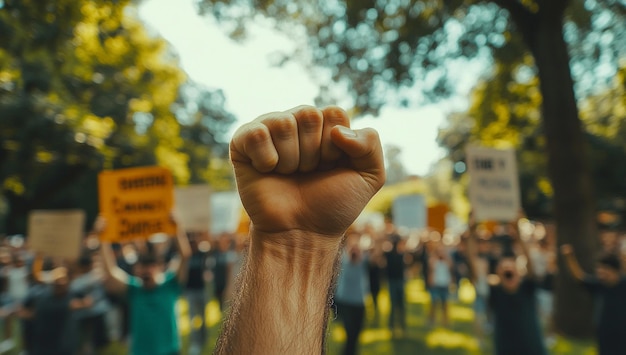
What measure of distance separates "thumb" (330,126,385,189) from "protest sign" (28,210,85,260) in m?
5.99

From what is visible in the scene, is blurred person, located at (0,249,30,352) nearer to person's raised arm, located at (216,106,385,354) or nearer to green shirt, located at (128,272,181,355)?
green shirt, located at (128,272,181,355)

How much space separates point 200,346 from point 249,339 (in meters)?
7.60

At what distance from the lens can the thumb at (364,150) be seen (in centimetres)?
103

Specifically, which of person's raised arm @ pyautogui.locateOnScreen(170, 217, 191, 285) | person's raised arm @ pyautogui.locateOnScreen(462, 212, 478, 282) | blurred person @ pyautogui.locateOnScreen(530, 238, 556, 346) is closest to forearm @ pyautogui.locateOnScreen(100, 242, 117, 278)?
person's raised arm @ pyautogui.locateOnScreen(170, 217, 191, 285)

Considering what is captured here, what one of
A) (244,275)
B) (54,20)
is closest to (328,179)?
(244,275)

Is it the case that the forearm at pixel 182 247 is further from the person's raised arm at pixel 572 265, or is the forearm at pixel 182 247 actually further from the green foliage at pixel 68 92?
the person's raised arm at pixel 572 265

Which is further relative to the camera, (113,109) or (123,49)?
(113,109)

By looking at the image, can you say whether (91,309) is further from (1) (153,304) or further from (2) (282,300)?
(2) (282,300)

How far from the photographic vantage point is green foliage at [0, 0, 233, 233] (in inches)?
205

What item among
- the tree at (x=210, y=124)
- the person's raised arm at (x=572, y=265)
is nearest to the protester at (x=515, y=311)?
the person's raised arm at (x=572, y=265)

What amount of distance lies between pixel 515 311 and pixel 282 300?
4508mm

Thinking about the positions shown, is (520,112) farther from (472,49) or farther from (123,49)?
(123,49)

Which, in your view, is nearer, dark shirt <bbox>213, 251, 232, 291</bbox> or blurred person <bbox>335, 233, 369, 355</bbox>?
blurred person <bbox>335, 233, 369, 355</bbox>

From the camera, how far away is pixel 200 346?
8.02m
